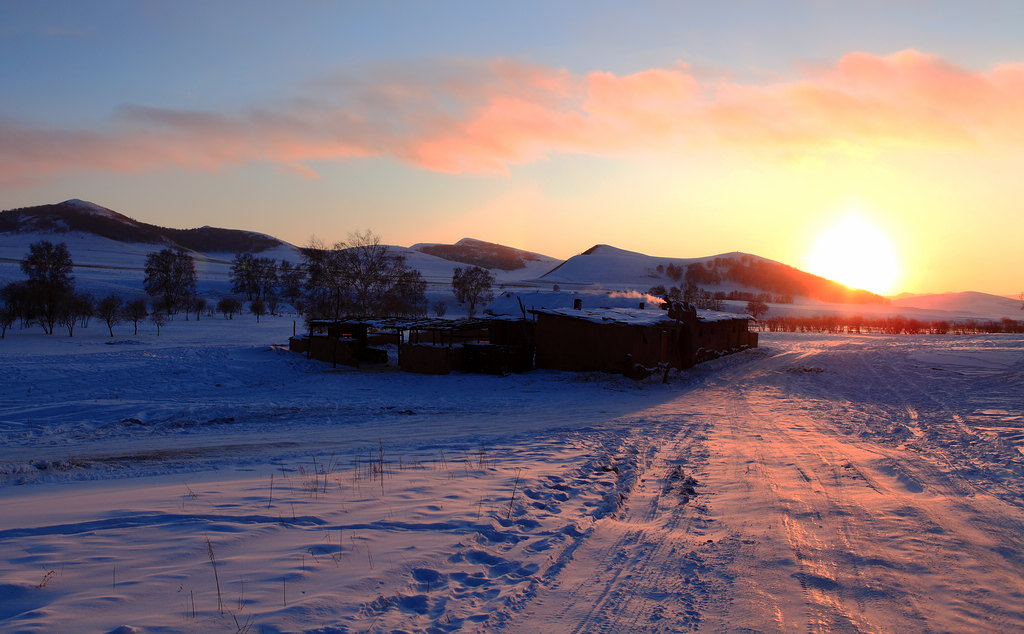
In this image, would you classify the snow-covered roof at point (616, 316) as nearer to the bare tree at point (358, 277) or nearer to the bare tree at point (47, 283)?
the bare tree at point (358, 277)

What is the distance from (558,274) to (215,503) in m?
161

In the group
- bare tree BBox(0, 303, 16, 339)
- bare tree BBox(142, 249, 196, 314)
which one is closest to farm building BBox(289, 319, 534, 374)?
bare tree BBox(0, 303, 16, 339)

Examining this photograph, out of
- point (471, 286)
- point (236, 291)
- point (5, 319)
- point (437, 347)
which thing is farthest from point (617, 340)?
point (236, 291)

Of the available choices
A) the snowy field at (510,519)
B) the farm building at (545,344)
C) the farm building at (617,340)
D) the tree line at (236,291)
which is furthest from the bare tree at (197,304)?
the snowy field at (510,519)

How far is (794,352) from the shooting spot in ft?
123

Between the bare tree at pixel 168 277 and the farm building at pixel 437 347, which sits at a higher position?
the bare tree at pixel 168 277

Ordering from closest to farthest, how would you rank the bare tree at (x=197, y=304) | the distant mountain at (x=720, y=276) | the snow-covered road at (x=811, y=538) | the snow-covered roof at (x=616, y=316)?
the snow-covered road at (x=811, y=538), the snow-covered roof at (x=616, y=316), the bare tree at (x=197, y=304), the distant mountain at (x=720, y=276)

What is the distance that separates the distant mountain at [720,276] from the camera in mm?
143625

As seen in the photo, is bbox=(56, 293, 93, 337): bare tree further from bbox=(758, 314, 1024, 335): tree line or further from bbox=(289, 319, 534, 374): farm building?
bbox=(758, 314, 1024, 335): tree line

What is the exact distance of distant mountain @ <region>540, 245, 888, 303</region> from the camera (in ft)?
471

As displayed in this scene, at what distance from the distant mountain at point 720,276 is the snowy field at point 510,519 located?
126752 mm

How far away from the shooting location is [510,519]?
660 cm

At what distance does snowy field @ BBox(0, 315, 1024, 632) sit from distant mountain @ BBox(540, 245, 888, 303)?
127m

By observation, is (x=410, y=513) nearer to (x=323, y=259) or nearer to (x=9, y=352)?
(x=9, y=352)
